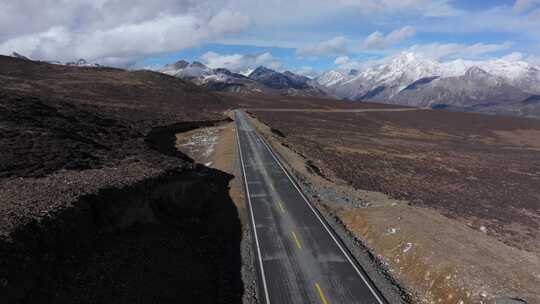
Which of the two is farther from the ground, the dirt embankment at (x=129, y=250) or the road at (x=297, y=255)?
the dirt embankment at (x=129, y=250)

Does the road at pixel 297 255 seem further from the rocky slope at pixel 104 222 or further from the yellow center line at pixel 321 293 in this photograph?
the rocky slope at pixel 104 222

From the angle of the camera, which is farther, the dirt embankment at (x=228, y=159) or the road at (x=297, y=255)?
the dirt embankment at (x=228, y=159)

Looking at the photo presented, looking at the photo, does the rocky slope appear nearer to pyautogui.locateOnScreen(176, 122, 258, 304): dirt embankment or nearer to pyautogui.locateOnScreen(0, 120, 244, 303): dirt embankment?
pyautogui.locateOnScreen(0, 120, 244, 303): dirt embankment

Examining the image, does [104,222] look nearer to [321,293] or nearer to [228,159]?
[321,293]

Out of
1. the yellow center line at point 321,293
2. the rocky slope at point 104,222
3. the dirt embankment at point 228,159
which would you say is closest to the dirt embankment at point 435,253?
the yellow center line at point 321,293

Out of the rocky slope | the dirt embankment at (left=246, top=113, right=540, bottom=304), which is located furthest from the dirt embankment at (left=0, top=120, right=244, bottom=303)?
the dirt embankment at (left=246, top=113, right=540, bottom=304)

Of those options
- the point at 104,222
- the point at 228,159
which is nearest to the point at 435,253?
the point at 104,222
